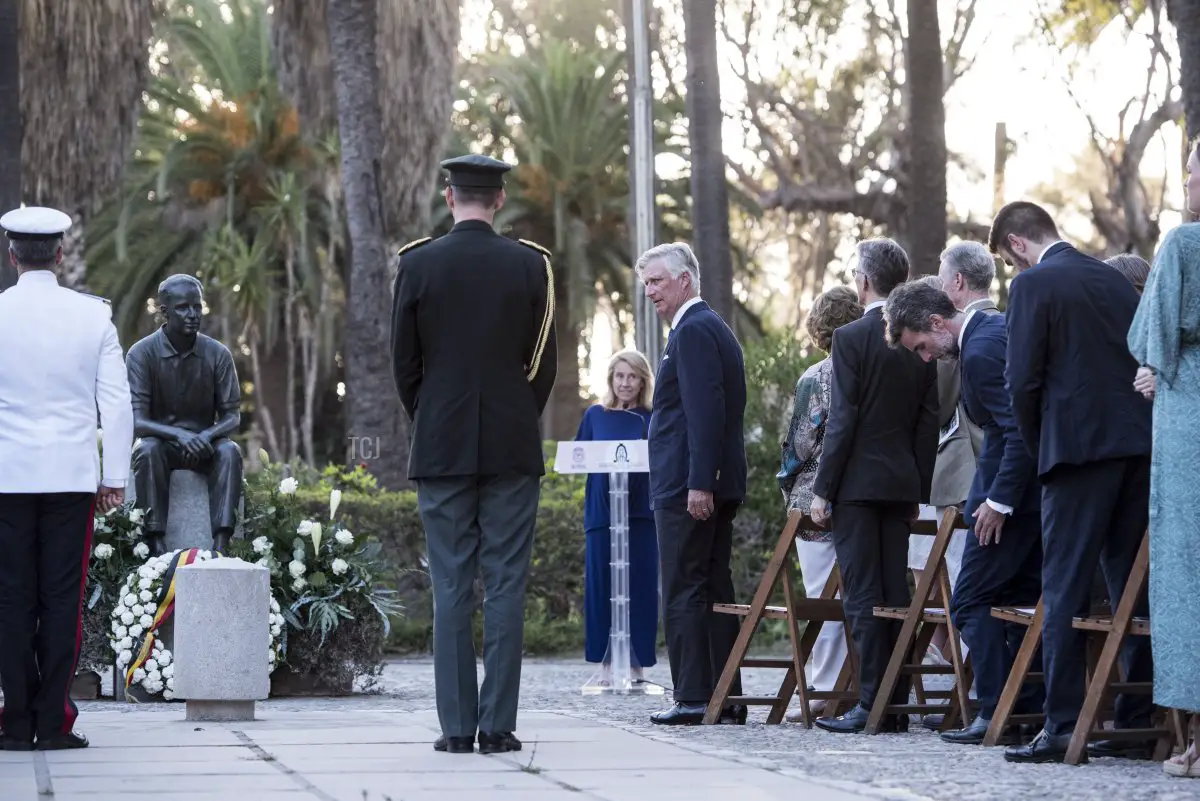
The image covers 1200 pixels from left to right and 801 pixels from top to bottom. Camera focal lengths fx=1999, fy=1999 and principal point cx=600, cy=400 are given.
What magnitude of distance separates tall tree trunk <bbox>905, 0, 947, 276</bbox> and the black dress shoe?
1145cm

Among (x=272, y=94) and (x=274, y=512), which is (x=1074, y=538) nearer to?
(x=274, y=512)

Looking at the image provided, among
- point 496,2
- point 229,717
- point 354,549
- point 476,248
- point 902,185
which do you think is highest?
point 496,2

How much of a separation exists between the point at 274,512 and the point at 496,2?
1086 inches

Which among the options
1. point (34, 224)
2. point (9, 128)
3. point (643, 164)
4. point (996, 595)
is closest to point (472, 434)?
point (34, 224)

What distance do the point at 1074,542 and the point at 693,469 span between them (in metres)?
2.15

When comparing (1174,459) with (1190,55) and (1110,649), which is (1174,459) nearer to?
(1110,649)

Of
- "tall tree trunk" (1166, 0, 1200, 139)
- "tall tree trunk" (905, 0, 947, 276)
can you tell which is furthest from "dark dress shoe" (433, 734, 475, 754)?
"tall tree trunk" (905, 0, 947, 276)

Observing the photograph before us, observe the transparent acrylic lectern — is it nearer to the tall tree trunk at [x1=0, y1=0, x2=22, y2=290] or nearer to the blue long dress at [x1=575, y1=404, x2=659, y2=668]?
the blue long dress at [x1=575, y1=404, x2=659, y2=668]

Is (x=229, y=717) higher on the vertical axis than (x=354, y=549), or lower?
lower

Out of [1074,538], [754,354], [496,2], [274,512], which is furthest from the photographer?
[496,2]

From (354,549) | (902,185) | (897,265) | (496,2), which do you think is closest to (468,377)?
(897,265)

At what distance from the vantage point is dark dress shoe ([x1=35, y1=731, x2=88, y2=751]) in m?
7.55

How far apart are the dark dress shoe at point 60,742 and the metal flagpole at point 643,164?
35.1ft

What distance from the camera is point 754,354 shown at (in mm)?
17391
